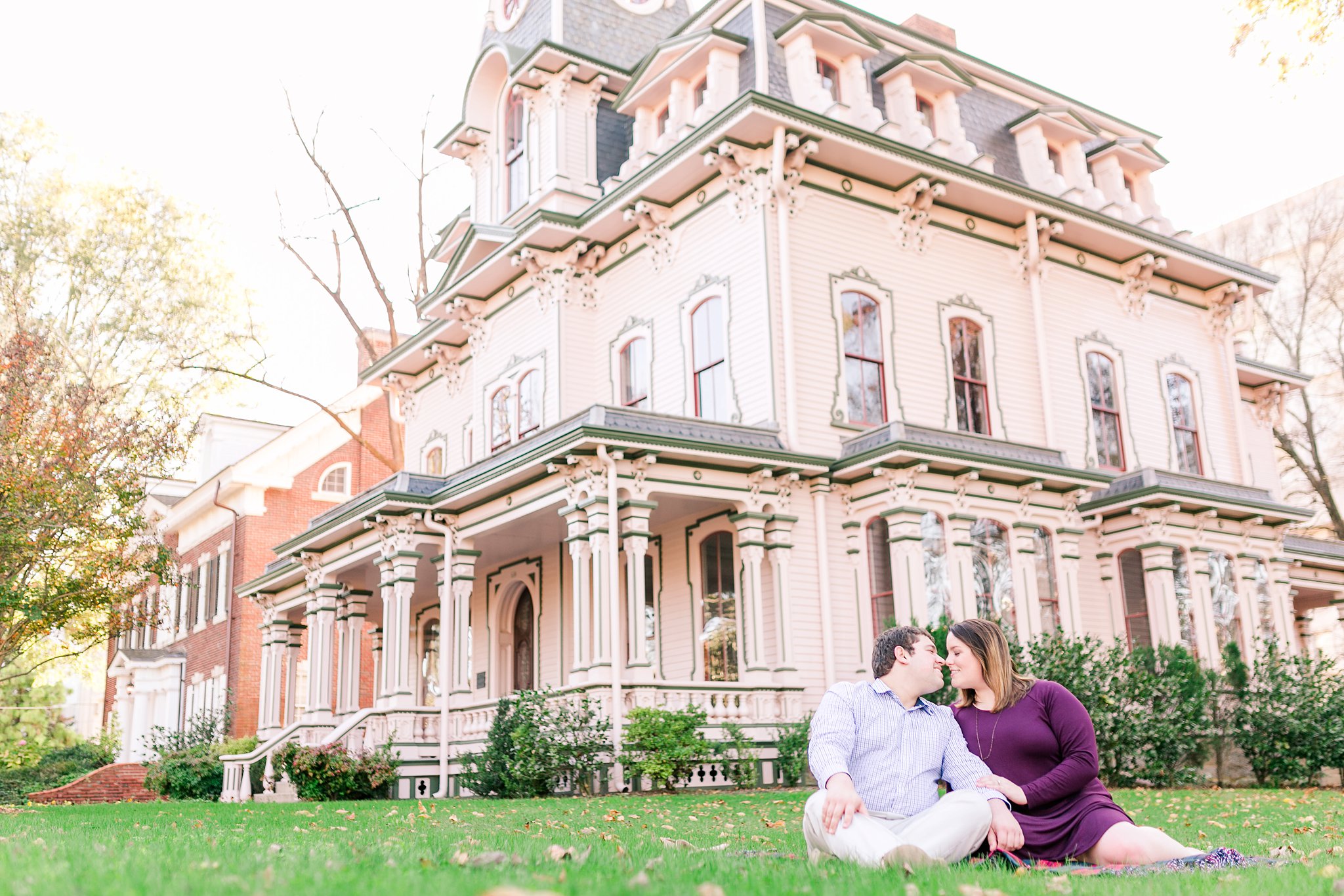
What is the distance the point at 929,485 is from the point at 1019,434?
3.95 m

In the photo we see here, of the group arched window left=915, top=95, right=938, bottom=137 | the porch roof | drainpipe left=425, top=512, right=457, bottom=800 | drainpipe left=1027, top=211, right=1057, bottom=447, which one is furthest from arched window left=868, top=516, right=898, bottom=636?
arched window left=915, top=95, right=938, bottom=137

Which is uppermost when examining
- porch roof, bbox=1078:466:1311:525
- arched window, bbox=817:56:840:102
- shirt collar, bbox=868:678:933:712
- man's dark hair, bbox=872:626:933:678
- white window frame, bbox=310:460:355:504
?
arched window, bbox=817:56:840:102

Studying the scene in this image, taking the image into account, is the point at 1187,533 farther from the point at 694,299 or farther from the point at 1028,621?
the point at 694,299

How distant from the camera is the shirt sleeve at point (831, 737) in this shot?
5.40 metres

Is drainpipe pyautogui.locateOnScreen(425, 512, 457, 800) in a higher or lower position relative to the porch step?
higher

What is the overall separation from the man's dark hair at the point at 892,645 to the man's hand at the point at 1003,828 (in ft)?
2.52

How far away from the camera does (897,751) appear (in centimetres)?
568

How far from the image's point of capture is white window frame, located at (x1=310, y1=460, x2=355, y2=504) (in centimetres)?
3359

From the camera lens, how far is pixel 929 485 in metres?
18.3

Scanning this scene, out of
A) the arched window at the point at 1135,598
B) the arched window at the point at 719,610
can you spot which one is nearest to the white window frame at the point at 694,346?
the arched window at the point at 719,610

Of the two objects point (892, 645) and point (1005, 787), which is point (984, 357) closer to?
point (892, 645)

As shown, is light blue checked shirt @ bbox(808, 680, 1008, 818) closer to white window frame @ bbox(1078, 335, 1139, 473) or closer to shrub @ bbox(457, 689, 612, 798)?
shrub @ bbox(457, 689, 612, 798)

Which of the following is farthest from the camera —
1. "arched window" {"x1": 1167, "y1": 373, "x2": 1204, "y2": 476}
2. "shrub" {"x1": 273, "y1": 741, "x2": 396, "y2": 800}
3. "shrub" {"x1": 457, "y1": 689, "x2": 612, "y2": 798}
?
"arched window" {"x1": 1167, "y1": 373, "x2": 1204, "y2": 476}

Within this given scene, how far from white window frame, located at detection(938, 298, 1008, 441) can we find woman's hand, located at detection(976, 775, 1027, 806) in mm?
15178
